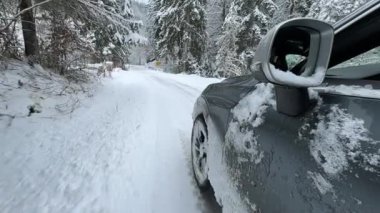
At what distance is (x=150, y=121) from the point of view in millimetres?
5812

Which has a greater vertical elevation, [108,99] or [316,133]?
[316,133]

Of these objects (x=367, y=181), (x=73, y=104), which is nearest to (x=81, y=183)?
(x=367, y=181)

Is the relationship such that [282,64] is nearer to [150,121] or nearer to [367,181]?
[367,181]

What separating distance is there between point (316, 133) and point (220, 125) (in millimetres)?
1208

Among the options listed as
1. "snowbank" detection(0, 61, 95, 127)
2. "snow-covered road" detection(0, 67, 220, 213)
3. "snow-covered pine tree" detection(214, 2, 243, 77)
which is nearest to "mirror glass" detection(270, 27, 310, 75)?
"snow-covered road" detection(0, 67, 220, 213)

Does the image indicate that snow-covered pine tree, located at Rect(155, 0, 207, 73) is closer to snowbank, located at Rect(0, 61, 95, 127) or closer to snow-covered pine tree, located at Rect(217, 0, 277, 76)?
snow-covered pine tree, located at Rect(217, 0, 277, 76)

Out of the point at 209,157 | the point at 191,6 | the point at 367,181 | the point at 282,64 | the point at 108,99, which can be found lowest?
the point at 108,99

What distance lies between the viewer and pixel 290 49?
1.64 metres

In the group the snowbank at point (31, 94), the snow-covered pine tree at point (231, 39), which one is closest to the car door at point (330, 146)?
the snowbank at point (31, 94)

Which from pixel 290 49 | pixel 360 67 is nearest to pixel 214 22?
pixel 360 67

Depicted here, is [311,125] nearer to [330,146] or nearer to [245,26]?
[330,146]

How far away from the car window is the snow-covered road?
1.60 m

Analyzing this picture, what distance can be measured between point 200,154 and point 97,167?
127cm

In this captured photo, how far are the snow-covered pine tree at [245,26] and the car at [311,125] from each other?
21217 mm
